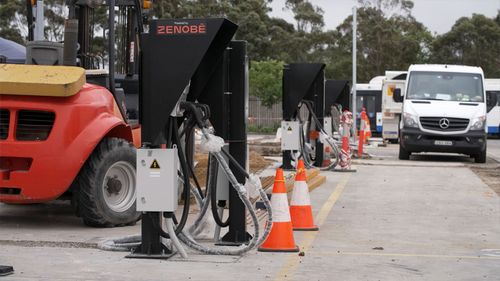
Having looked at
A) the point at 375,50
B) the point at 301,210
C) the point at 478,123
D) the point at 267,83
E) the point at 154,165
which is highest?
the point at 375,50

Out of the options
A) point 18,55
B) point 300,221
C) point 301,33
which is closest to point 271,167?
point 18,55

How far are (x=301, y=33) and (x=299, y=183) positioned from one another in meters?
61.4

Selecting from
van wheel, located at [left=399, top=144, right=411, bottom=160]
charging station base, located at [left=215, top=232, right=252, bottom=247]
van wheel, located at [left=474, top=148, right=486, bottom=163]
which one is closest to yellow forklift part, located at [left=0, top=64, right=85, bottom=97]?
charging station base, located at [left=215, top=232, right=252, bottom=247]

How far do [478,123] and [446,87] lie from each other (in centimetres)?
146

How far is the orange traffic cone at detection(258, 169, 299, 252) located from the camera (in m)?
8.84

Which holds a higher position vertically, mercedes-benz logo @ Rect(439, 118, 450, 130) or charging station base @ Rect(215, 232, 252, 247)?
mercedes-benz logo @ Rect(439, 118, 450, 130)

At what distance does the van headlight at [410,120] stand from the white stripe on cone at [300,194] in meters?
Answer: 14.0

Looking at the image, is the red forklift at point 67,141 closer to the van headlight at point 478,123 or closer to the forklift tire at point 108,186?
the forklift tire at point 108,186

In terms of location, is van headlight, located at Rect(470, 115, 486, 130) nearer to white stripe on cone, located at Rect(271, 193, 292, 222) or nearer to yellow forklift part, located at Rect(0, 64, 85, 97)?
white stripe on cone, located at Rect(271, 193, 292, 222)

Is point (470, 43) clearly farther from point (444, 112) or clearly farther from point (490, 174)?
point (490, 174)

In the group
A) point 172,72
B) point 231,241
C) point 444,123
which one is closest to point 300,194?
point 231,241

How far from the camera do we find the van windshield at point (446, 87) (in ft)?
79.8

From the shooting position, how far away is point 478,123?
2367cm

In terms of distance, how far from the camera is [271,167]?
19.3m
